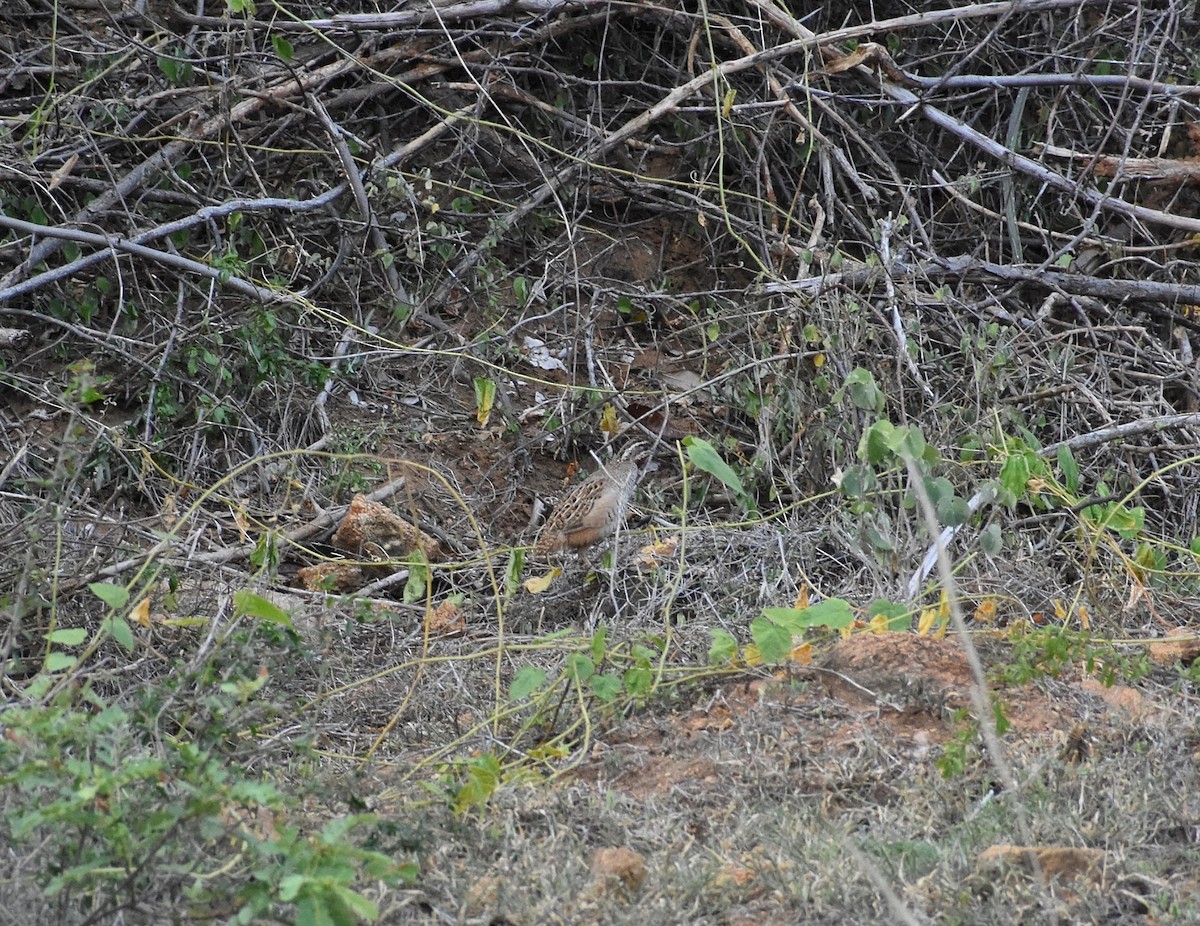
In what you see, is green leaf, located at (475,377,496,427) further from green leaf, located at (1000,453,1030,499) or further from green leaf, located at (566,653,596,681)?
green leaf, located at (1000,453,1030,499)

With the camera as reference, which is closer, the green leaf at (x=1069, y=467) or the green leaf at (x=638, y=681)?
the green leaf at (x=638, y=681)

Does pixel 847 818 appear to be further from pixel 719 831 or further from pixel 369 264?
pixel 369 264

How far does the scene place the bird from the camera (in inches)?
182

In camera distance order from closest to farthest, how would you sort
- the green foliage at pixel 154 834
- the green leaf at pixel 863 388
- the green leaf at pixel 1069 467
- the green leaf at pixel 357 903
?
the green leaf at pixel 357 903
the green foliage at pixel 154 834
the green leaf at pixel 863 388
the green leaf at pixel 1069 467

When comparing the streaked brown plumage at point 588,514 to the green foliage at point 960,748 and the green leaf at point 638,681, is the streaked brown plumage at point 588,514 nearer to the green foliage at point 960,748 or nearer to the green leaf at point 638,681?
the green leaf at point 638,681

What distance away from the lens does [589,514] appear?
181 inches

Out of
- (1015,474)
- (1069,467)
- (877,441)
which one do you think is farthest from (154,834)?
(1069,467)

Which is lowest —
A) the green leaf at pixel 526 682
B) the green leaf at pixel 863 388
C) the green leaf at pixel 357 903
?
the green leaf at pixel 526 682

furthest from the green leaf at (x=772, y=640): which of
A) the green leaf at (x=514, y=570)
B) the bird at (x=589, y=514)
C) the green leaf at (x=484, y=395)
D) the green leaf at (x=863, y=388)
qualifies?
the green leaf at (x=484, y=395)

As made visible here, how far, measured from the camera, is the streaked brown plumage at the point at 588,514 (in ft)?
15.1

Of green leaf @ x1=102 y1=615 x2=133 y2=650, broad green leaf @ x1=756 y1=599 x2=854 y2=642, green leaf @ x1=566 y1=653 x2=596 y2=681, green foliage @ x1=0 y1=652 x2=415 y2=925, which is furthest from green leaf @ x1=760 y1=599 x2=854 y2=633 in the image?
green leaf @ x1=102 y1=615 x2=133 y2=650

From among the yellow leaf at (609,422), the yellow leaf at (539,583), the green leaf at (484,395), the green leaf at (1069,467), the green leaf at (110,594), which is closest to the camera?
the green leaf at (110,594)

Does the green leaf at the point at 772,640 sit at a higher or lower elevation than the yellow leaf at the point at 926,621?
higher

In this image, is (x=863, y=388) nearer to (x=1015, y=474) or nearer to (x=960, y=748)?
(x=1015, y=474)
